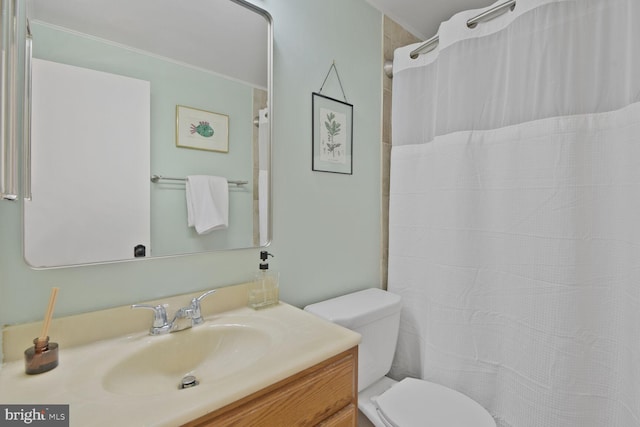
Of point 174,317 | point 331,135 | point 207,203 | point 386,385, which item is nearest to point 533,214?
point 331,135

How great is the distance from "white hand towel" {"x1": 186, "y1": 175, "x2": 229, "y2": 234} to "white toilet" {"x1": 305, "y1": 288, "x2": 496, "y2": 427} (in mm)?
535

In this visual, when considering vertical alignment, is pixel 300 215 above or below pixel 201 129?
below

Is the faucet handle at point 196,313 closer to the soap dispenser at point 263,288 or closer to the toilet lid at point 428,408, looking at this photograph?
the soap dispenser at point 263,288

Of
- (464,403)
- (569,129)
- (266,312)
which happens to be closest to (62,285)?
(266,312)

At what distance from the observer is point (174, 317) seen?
0.93 meters

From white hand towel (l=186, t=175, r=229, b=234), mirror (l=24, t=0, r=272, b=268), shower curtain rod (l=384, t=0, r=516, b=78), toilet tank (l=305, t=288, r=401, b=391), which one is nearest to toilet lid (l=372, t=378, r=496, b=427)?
toilet tank (l=305, t=288, r=401, b=391)

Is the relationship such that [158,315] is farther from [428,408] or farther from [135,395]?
[428,408]

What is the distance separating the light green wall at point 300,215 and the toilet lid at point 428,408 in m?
0.50

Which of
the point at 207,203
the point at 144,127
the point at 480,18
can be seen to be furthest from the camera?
the point at 480,18

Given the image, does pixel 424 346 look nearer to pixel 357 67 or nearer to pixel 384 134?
pixel 384 134

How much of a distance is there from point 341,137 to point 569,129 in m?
0.87

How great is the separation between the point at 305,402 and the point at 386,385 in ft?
2.80

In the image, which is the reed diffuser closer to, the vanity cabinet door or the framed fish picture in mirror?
the framed fish picture in mirror

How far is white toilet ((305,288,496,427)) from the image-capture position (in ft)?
3.52
